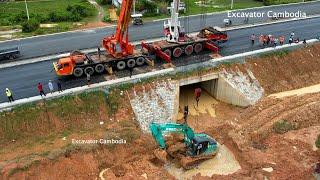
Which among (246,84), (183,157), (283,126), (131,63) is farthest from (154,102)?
(283,126)

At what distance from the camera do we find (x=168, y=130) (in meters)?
30.7

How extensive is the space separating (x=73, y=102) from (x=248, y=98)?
59.2ft

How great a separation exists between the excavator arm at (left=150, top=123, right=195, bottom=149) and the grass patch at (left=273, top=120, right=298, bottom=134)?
9557 mm

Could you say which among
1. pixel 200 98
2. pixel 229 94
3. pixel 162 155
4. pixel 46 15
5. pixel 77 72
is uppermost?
pixel 46 15

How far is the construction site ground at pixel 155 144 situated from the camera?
29.9 m

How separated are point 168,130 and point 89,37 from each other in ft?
79.3

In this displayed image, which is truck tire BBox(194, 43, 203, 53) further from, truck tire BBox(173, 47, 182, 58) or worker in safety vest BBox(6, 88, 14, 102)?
worker in safety vest BBox(6, 88, 14, 102)

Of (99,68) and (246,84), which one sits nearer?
(99,68)

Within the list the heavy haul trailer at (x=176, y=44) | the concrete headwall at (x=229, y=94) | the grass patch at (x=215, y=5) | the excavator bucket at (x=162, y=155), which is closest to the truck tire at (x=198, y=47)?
the heavy haul trailer at (x=176, y=44)

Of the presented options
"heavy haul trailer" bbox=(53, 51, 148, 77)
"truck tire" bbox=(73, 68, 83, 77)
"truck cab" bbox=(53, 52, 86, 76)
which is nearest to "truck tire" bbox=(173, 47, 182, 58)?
"heavy haul trailer" bbox=(53, 51, 148, 77)

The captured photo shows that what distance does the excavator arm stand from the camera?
3023 cm

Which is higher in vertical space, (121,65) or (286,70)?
(121,65)

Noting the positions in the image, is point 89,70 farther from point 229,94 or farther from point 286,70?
point 286,70

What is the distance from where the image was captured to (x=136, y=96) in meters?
36.3
